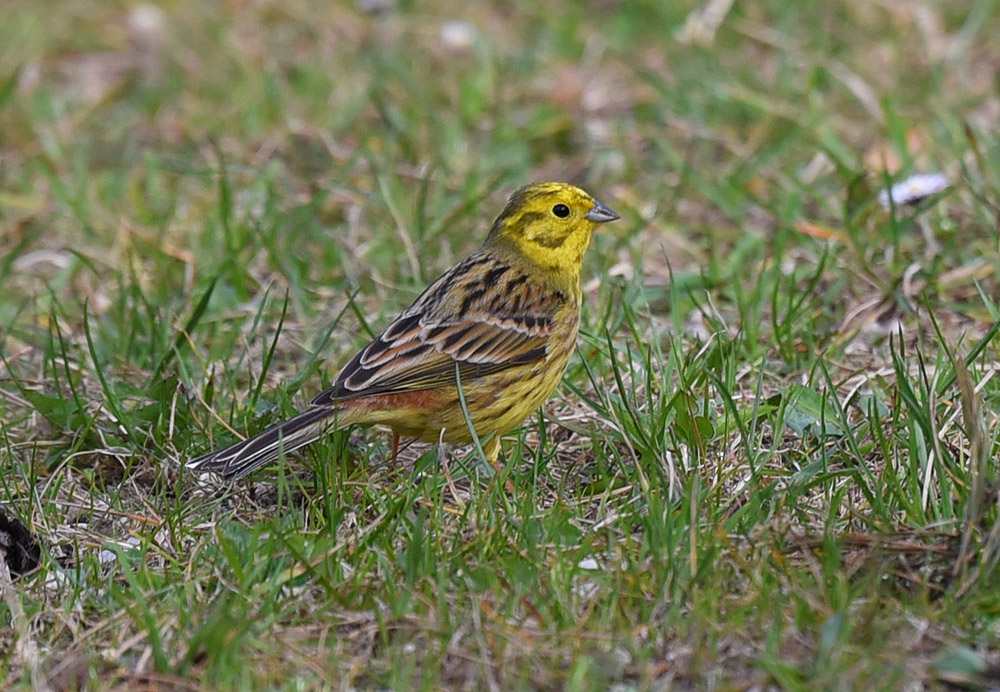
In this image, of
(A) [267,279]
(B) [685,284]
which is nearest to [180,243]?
(A) [267,279]

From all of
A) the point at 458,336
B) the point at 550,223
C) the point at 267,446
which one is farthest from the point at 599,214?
the point at 267,446

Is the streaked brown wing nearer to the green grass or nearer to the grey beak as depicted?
the green grass

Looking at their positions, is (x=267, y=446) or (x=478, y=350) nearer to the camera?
(x=267, y=446)

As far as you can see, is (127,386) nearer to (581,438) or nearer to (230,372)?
(230,372)

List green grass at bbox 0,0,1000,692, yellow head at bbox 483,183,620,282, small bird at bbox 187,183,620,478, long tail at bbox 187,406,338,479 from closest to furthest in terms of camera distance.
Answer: green grass at bbox 0,0,1000,692, long tail at bbox 187,406,338,479, small bird at bbox 187,183,620,478, yellow head at bbox 483,183,620,282

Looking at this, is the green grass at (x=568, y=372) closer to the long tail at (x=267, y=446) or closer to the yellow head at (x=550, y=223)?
the long tail at (x=267, y=446)

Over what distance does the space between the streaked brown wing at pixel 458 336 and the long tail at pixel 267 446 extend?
0.26ft

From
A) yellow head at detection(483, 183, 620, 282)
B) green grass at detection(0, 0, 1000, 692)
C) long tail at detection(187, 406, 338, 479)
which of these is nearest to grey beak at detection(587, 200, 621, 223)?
yellow head at detection(483, 183, 620, 282)

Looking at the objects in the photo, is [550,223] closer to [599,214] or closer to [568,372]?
[599,214]

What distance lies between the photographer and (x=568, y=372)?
202 inches

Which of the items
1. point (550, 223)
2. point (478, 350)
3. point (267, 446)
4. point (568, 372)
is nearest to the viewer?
point (267, 446)

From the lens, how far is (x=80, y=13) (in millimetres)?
9156

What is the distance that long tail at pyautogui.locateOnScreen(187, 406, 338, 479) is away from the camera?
13.5ft

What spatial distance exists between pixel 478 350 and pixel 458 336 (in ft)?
0.28
